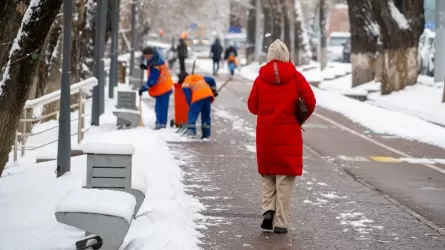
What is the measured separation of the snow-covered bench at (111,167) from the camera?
862 cm

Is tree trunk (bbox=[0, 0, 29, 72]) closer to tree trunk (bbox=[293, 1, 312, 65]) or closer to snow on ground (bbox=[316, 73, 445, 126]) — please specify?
snow on ground (bbox=[316, 73, 445, 126])

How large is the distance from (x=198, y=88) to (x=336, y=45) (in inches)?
2064

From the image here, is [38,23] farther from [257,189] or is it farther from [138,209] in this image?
[257,189]

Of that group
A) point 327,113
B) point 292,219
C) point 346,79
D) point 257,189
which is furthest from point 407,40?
point 292,219

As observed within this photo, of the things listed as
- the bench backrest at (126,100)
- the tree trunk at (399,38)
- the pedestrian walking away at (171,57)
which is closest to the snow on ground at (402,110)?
the tree trunk at (399,38)

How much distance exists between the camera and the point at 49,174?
12531mm

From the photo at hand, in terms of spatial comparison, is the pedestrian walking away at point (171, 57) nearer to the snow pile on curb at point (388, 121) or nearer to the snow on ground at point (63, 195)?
the snow pile on curb at point (388, 121)

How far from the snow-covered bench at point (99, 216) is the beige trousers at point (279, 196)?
2.21 meters

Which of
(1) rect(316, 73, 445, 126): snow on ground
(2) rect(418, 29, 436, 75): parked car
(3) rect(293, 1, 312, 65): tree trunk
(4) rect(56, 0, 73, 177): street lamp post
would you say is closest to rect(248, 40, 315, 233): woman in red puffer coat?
→ (4) rect(56, 0, 73, 177): street lamp post

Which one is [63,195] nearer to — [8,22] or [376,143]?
[8,22]

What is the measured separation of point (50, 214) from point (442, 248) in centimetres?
351

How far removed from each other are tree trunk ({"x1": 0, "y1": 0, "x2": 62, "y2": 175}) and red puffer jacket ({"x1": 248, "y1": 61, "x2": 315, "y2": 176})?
90.9 inches

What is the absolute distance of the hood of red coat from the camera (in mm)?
9469

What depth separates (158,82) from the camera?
65.5 ft
